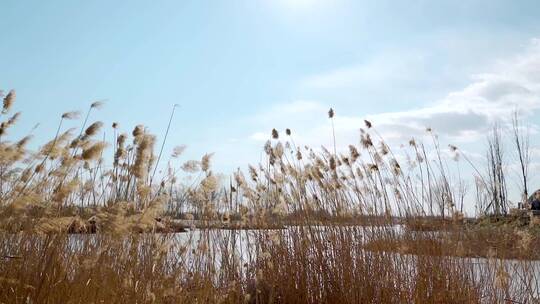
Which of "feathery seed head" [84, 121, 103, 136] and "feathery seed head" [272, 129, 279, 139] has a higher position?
"feathery seed head" [272, 129, 279, 139]

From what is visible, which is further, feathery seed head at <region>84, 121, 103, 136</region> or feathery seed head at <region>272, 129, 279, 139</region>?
feathery seed head at <region>272, 129, 279, 139</region>

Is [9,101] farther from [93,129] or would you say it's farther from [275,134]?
[275,134]

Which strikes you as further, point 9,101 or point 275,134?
point 275,134

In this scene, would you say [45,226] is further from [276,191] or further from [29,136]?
[276,191]

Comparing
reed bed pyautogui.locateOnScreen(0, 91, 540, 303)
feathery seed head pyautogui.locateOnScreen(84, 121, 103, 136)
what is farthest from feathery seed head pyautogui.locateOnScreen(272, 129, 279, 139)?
feathery seed head pyautogui.locateOnScreen(84, 121, 103, 136)

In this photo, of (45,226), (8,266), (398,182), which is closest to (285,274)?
(398,182)

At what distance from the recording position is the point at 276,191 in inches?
145

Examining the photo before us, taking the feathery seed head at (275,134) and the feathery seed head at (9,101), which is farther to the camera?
the feathery seed head at (275,134)

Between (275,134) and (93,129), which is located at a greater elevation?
(275,134)

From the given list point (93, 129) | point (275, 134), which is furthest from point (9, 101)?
point (275, 134)

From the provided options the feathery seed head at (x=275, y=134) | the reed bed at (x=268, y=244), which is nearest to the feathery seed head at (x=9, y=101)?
the reed bed at (x=268, y=244)

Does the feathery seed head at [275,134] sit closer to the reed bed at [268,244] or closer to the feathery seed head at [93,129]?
the reed bed at [268,244]

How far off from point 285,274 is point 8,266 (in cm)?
167

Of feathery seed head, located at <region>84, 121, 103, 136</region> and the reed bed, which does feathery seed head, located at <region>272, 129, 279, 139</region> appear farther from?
feathery seed head, located at <region>84, 121, 103, 136</region>
